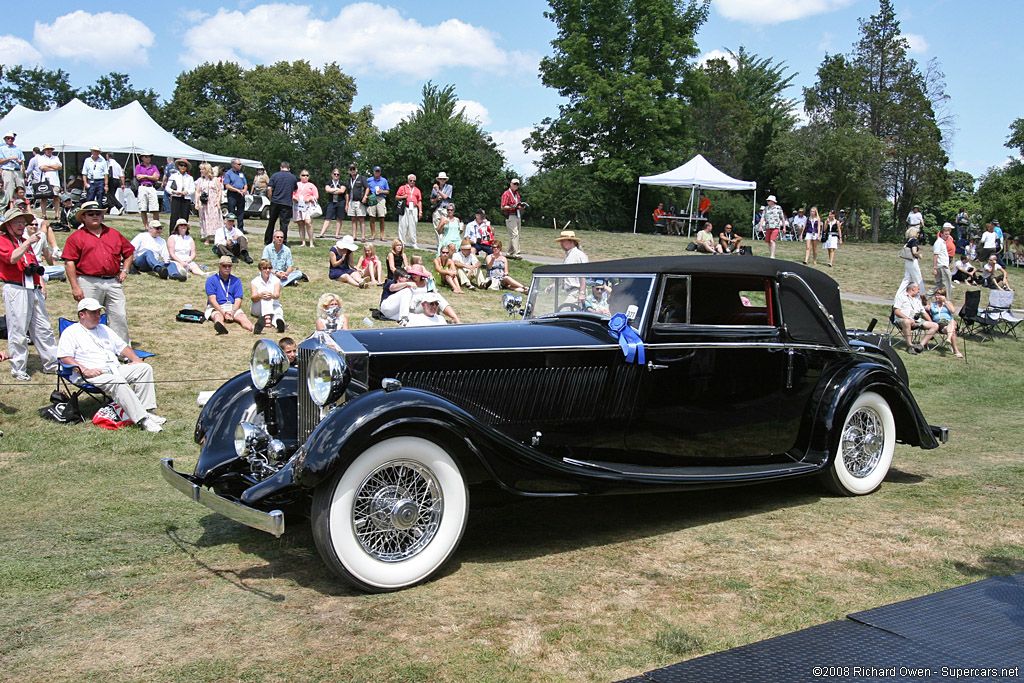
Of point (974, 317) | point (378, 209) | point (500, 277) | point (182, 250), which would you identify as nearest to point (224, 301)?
point (182, 250)

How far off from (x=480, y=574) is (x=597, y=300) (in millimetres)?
2071

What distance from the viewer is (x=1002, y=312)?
1694 cm

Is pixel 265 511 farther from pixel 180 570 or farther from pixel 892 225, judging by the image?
pixel 892 225

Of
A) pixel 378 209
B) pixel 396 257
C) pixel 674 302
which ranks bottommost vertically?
pixel 674 302

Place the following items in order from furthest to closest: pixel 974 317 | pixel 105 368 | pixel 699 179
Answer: pixel 699 179
pixel 974 317
pixel 105 368

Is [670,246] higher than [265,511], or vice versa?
[670,246]

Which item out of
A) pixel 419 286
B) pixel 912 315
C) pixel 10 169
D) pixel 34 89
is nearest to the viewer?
pixel 419 286

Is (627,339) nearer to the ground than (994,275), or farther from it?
nearer to the ground

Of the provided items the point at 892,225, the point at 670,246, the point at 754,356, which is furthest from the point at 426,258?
the point at 892,225

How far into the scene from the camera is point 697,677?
10.9ft

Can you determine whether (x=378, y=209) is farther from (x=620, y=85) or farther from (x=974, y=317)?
(x=620, y=85)

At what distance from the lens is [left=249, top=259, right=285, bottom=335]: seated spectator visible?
1213cm

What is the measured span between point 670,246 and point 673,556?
23.6 meters

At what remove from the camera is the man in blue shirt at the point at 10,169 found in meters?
18.4
